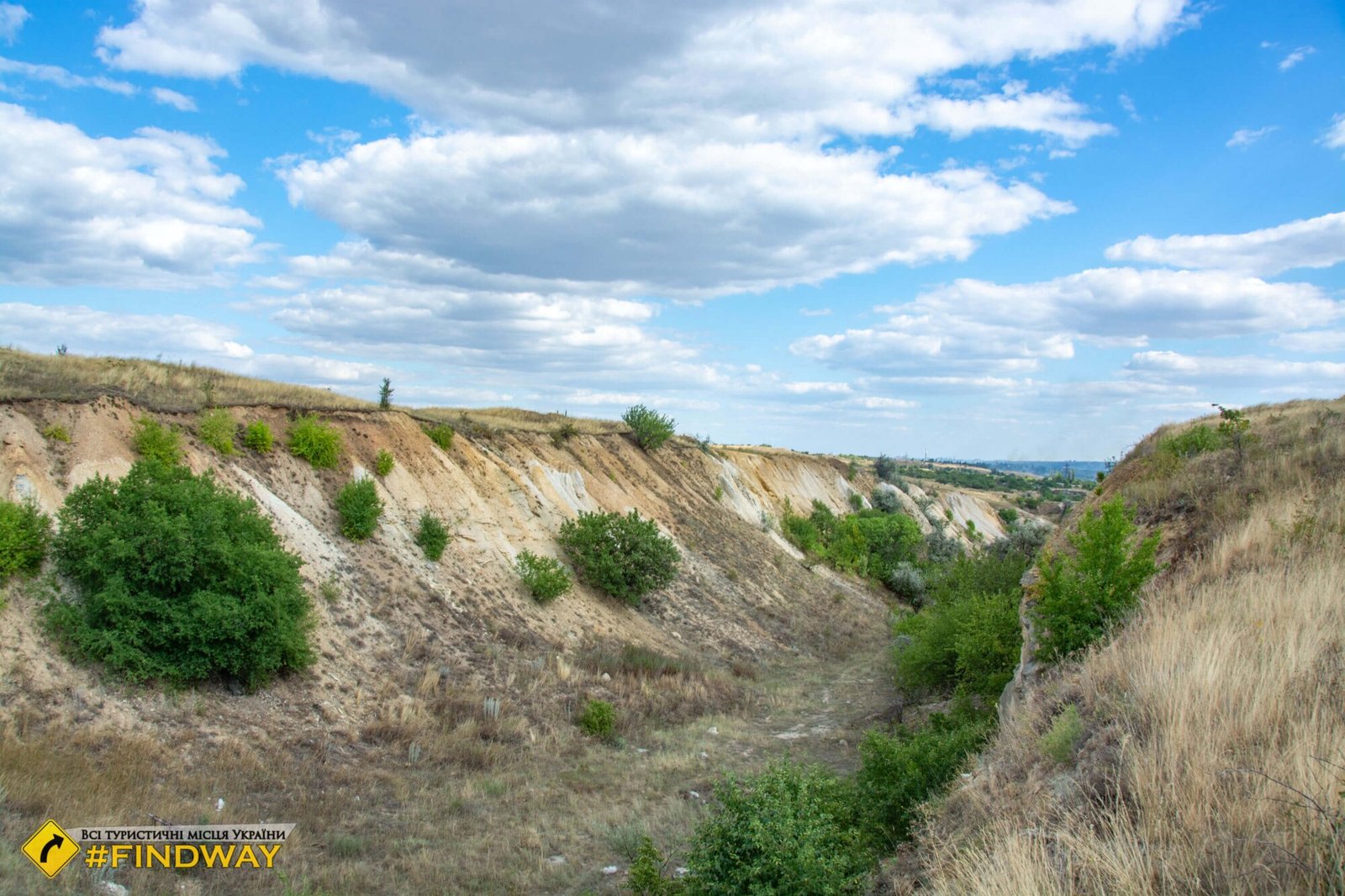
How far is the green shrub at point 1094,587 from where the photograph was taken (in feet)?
31.0

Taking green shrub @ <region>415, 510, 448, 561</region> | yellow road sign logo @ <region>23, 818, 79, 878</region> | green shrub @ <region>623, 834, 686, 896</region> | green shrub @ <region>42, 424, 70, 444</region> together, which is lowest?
green shrub @ <region>623, 834, 686, 896</region>

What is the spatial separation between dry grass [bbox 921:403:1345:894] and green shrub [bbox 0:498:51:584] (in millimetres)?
12588

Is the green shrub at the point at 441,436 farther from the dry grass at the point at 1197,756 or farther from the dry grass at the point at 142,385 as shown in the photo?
the dry grass at the point at 1197,756

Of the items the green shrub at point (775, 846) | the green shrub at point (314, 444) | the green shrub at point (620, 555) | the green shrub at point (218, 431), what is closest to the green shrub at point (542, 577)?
the green shrub at point (620, 555)

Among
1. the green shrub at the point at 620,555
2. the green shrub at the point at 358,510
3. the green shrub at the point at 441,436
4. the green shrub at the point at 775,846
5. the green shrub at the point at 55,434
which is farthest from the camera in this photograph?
the green shrub at the point at 441,436

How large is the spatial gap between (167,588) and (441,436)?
11.5m

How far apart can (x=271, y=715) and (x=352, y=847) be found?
382cm

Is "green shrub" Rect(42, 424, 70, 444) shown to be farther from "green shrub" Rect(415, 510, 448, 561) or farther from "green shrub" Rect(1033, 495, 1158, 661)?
"green shrub" Rect(1033, 495, 1158, 661)

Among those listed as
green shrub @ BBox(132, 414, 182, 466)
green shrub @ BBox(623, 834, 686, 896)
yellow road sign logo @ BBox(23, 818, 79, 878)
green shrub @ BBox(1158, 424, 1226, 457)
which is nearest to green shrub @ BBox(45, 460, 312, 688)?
green shrub @ BBox(132, 414, 182, 466)

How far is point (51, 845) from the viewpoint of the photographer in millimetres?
7082

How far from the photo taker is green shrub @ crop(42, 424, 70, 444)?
13648 millimetres

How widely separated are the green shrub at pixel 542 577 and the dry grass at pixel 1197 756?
13.1 metres

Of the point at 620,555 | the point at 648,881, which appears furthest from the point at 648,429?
the point at 648,881

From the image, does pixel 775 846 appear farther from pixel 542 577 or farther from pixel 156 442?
pixel 156 442
